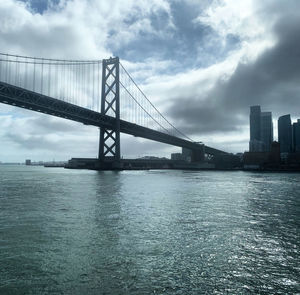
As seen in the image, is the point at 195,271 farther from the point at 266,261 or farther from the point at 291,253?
the point at 291,253

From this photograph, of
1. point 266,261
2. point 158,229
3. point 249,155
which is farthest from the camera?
point 249,155

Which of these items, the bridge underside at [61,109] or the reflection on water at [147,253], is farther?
the bridge underside at [61,109]

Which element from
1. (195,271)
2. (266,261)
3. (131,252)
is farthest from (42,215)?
(266,261)

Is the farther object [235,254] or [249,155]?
[249,155]

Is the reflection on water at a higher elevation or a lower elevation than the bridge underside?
lower

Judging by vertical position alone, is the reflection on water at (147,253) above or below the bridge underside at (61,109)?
below

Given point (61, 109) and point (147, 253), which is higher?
point (61, 109)

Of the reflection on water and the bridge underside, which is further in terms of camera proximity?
the bridge underside

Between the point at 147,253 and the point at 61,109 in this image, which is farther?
the point at 61,109
